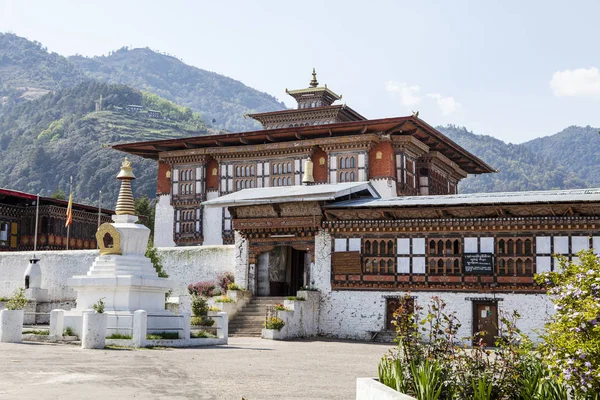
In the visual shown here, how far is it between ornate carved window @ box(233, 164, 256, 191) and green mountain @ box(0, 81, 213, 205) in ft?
253

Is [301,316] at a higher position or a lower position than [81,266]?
lower

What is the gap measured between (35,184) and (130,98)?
150 ft

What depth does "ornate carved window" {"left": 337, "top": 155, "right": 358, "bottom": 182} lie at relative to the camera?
4131 cm

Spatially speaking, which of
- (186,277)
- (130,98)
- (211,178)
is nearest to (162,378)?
→ (186,277)

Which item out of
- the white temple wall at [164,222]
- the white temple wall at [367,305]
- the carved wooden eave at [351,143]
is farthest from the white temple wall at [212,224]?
the white temple wall at [367,305]

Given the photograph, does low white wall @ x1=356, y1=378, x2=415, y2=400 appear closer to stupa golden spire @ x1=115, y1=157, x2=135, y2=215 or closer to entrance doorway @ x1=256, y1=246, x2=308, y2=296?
stupa golden spire @ x1=115, y1=157, x2=135, y2=215

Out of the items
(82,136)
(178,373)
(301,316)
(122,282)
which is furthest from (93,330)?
(82,136)

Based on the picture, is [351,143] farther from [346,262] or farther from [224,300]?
[224,300]

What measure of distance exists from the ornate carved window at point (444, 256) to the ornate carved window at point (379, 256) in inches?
55.5

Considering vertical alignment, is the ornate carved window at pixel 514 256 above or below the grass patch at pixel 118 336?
above

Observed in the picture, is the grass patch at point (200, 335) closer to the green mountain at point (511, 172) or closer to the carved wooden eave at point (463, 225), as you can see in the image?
the carved wooden eave at point (463, 225)

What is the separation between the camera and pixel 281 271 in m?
34.1

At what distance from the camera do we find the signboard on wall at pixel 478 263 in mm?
28656

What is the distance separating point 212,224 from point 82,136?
104m
